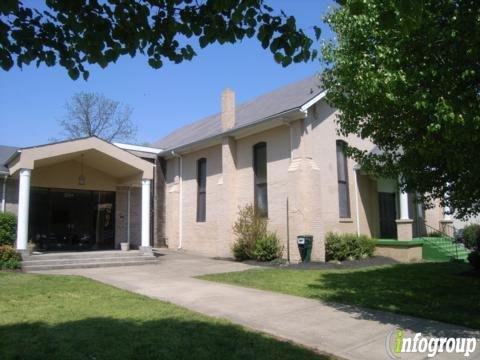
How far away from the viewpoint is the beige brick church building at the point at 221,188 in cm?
1720

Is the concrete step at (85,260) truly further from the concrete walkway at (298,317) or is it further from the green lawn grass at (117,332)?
the green lawn grass at (117,332)

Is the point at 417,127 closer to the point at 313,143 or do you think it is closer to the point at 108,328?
the point at 108,328

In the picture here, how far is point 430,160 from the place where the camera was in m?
8.43

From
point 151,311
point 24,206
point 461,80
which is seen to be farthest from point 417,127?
point 24,206

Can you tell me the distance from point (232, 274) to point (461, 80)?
29.9 feet

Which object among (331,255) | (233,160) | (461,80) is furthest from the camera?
(233,160)

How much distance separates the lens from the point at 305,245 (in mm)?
16375

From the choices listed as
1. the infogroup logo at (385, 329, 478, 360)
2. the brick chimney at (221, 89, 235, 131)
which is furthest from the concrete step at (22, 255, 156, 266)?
the infogroup logo at (385, 329, 478, 360)

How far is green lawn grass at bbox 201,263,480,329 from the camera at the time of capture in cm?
867

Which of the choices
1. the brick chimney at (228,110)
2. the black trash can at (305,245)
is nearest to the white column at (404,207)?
the black trash can at (305,245)

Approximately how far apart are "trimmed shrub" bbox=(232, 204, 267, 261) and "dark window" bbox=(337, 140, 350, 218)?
3575mm

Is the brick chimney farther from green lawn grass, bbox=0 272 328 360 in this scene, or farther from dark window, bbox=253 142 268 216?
green lawn grass, bbox=0 272 328 360

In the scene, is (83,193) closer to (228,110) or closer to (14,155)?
(14,155)

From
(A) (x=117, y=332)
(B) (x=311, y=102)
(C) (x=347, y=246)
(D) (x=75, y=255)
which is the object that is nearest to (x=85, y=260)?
(D) (x=75, y=255)
